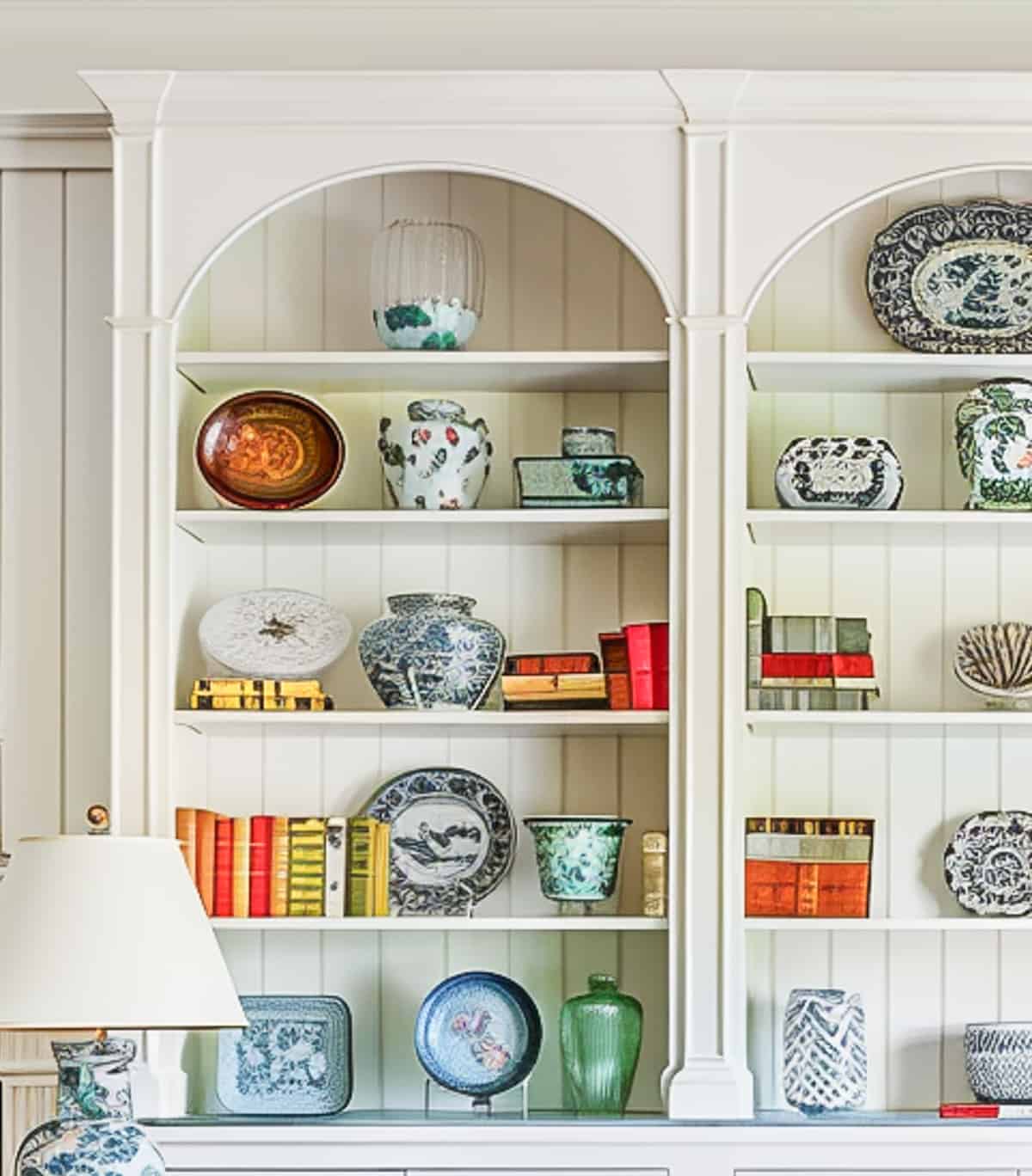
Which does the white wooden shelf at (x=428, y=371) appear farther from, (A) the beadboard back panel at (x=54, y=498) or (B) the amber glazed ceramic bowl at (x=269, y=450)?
(A) the beadboard back panel at (x=54, y=498)

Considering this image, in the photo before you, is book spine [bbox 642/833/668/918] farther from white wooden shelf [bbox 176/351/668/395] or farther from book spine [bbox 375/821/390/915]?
white wooden shelf [bbox 176/351/668/395]

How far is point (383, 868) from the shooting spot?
3648 mm

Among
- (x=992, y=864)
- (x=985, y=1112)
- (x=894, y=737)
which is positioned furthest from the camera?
(x=894, y=737)

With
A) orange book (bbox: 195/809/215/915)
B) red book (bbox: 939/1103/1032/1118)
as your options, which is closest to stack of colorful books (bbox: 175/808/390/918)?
orange book (bbox: 195/809/215/915)

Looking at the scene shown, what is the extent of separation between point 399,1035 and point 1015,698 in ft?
4.05

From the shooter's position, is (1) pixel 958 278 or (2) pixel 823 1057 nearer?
(2) pixel 823 1057

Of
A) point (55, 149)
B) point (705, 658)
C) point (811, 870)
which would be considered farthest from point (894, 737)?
point (55, 149)

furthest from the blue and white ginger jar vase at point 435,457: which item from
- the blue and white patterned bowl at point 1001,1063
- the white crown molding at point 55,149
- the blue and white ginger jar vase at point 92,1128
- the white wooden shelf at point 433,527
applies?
the blue and white patterned bowl at point 1001,1063

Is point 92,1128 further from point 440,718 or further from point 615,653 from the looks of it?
point 615,653

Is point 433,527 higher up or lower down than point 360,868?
higher up

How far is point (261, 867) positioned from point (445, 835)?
350 mm

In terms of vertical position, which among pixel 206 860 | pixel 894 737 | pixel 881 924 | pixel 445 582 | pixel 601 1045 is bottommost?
pixel 601 1045

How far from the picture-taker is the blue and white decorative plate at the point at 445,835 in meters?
3.76

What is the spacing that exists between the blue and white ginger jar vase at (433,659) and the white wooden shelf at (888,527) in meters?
0.51
